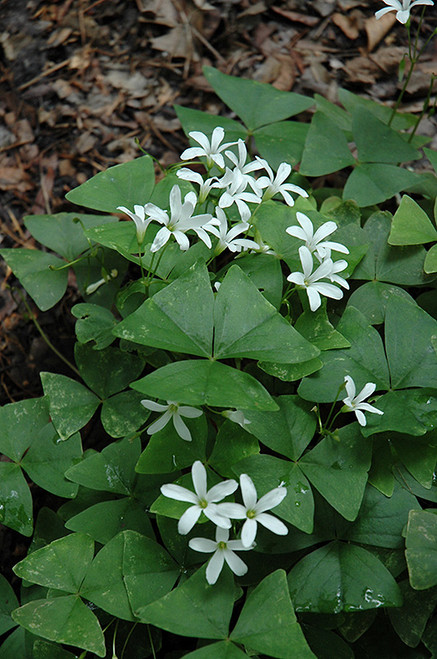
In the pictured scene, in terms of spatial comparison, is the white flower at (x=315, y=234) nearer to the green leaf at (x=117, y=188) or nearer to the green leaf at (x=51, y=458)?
the green leaf at (x=117, y=188)

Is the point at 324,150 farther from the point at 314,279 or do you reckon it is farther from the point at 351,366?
the point at 351,366

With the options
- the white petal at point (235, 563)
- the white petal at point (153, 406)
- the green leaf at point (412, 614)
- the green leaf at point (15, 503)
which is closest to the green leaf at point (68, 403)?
the green leaf at point (15, 503)

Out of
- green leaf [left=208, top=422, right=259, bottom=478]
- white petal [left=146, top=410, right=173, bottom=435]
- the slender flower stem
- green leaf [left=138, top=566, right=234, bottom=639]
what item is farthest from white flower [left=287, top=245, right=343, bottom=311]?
the slender flower stem

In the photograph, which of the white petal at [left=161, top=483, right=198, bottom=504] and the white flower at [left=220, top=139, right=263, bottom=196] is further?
the white flower at [left=220, top=139, right=263, bottom=196]

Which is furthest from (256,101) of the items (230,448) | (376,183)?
(230,448)

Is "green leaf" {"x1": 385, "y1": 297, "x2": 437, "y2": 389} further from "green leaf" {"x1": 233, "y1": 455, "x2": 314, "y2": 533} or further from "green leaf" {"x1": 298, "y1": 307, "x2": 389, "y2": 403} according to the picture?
"green leaf" {"x1": 233, "y1": 455, "x2": 314, "y2": 533}
